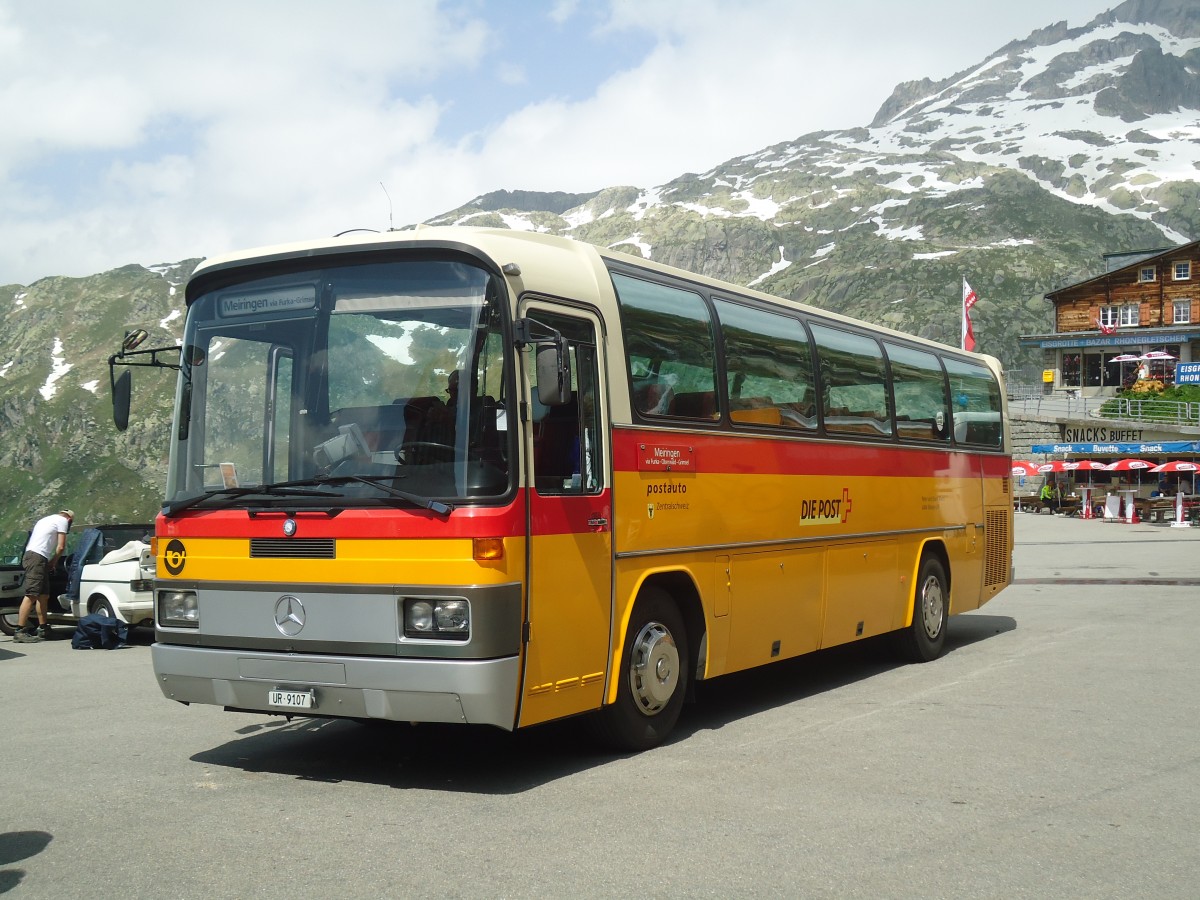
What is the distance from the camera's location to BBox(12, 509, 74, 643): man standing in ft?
56.7

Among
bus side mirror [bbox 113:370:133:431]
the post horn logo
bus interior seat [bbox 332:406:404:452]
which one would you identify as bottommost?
the post horn logo

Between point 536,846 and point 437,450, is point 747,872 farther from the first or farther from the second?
point 437,450

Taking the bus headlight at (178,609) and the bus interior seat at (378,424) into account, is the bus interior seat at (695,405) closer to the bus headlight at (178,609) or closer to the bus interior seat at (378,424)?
the bus interior seat at (378,424)

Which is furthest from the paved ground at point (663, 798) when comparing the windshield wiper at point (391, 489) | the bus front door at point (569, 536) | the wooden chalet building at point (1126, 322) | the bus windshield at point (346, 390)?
the wooden chalet building at point (1126, 322)

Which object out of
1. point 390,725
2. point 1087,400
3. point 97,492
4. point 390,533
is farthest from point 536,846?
point 97,492

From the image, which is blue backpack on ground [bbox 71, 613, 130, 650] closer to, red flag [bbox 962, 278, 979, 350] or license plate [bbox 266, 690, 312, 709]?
license plate [bbox 266, 690, 312, 709]

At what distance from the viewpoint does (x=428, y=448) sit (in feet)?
23.1

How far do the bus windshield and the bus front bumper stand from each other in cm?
89

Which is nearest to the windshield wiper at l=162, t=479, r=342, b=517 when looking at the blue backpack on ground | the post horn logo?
the post horn logo

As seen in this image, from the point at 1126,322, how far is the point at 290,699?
90.9m

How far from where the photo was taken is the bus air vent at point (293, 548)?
7.13m

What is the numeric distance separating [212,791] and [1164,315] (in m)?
90.5

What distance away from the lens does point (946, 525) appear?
44.9 feet

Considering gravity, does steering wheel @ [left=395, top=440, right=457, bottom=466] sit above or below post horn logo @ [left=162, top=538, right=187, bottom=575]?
above
